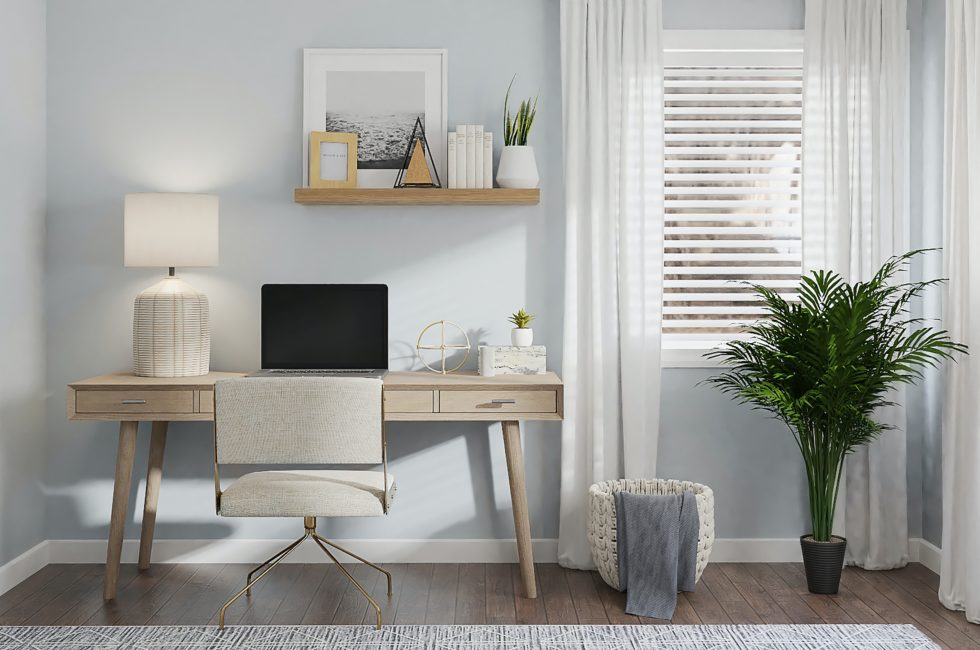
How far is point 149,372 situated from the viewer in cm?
323

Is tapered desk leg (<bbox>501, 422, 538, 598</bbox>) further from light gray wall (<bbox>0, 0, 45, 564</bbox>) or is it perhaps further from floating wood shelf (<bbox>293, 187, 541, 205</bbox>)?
light gray wall (<bbox>0, 0, 45, 564</bbox>)

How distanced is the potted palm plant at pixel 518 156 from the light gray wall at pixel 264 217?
12 cm

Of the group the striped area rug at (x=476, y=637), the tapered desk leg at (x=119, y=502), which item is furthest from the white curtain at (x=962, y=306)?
the tapered desk leg at (x=119, y=502)

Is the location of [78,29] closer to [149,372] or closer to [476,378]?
[149,372]

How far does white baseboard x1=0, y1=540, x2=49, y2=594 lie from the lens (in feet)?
10.5

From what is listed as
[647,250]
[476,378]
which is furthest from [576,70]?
[476,378]

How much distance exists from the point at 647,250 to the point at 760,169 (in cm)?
66

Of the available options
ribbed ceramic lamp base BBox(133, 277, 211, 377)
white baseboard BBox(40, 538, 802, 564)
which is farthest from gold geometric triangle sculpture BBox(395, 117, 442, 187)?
white baseboard BBox(40, 538, 802, 564)

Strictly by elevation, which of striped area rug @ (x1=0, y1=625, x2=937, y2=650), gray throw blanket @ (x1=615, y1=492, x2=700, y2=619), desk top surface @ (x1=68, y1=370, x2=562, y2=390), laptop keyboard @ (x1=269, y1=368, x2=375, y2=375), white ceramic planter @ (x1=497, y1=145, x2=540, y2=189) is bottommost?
striped area rug @ (x1=0, y1=625, x2=937, y2=650)

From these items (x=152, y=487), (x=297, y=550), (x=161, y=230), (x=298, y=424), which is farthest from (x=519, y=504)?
(x=161, y=230)

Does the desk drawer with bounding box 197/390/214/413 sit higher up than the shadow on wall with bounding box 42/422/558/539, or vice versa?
the desk drawer with bounding box 197/390/214/413

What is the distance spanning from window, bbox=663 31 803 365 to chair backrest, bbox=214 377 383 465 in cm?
152

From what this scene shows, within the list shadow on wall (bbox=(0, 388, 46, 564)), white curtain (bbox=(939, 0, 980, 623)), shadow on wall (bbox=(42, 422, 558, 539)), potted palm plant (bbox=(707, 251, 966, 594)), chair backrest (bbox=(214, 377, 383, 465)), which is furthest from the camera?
shadow on wall (bbox=(42, 422, 558, 539))

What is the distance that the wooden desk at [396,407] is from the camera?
3094 mm
